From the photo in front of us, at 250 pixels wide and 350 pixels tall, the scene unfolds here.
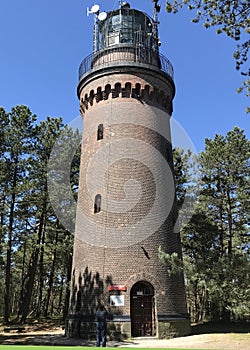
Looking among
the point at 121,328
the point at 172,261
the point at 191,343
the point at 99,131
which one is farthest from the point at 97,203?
the point at 191,343

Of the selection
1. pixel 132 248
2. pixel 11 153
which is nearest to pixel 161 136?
pixel 132 248

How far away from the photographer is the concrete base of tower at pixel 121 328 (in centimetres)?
1375

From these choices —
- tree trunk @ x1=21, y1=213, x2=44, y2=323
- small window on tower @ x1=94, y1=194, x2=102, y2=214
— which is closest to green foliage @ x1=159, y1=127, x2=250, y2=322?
small window on tower @ x1=94, y1=194, x2=102, y2=214

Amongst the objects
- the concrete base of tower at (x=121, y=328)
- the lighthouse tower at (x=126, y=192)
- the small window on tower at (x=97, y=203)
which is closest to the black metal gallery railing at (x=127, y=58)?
the lighthouse tower at (x=126, y=192)

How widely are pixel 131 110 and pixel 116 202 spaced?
4.50m

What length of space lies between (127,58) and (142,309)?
1161cm

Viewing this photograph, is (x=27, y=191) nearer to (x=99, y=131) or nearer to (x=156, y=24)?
(x=99, y=131)

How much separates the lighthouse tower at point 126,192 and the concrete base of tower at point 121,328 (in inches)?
1.5

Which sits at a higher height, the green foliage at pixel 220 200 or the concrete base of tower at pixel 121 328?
the green foliage at pixel 220 200

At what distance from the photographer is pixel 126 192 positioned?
1546cm

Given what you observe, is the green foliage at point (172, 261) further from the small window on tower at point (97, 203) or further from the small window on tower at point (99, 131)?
the small window on tower at point (99, 131)

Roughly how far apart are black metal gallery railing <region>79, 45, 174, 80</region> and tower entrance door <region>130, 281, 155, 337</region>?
10.4 m

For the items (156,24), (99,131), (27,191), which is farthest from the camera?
(27,191)

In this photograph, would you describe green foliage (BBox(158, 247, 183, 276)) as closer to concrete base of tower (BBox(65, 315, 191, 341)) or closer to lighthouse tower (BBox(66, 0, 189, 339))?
lighthouse tower (BBox(66, 0, 189, 339))
